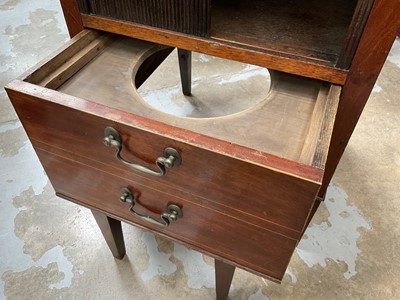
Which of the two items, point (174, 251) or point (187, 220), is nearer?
point (187, 220)

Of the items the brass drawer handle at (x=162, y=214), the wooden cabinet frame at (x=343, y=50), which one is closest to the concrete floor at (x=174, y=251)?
the wooden cabinet frame at (x=343, y=50)

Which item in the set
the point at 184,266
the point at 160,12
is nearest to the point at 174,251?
the point at 184,266

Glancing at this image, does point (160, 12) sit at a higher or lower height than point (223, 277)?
higher

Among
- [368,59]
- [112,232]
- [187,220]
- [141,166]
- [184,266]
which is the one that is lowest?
[184,266]

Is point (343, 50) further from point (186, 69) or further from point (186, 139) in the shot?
point (186, 69)

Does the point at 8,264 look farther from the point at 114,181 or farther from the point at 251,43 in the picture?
the point at 251,43

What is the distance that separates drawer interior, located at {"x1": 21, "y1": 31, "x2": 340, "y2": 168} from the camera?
50 cm

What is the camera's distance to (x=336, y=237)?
3.24ft

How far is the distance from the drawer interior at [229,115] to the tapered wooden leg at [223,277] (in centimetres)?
30

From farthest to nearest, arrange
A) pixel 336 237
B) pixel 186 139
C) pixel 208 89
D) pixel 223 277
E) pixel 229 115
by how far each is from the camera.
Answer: pixel 208 89
pixel 336 237
pixel 223 277
pixel 229 115
pixel 186 139

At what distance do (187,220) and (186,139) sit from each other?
0.66 feet

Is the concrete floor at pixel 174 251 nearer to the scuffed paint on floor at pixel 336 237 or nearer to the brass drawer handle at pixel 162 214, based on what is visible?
the scuffed paint on floor at pixel 336 237

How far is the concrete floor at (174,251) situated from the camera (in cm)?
88

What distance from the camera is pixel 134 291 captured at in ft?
2.89
